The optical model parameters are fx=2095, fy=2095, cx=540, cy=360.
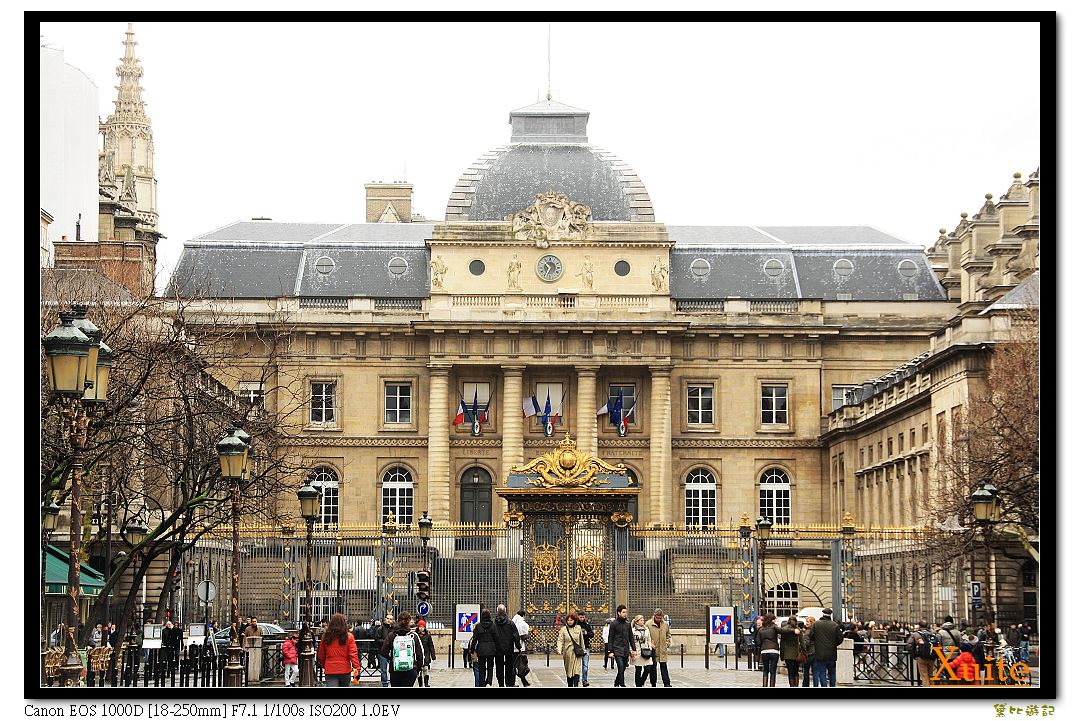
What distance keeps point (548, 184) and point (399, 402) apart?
10893mm

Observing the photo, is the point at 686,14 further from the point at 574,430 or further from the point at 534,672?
the point at 574,430

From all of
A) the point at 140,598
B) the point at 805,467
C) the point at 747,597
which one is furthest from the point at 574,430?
the point at 747,597

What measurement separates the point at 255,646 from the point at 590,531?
10666mm

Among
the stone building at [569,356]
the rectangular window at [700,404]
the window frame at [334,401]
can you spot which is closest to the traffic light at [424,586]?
the stone building at [569,356]

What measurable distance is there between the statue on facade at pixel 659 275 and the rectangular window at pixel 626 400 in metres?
4.24

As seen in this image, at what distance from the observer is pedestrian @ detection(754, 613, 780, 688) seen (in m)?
35.8

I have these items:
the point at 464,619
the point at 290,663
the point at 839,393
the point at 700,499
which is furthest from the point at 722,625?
the point at 839,393

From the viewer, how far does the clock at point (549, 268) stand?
85438 mm

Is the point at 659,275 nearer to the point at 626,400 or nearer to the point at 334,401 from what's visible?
the point at 626,400

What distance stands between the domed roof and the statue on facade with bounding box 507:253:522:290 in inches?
89.2

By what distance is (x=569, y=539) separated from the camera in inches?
1864

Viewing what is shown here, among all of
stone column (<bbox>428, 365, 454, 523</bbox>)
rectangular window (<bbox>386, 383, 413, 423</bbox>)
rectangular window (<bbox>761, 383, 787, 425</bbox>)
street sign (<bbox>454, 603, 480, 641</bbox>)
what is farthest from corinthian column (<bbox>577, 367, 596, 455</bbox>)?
street sign (<bbox>454, 603, 480, 641</bbox>)

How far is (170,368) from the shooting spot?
4703 centimetres

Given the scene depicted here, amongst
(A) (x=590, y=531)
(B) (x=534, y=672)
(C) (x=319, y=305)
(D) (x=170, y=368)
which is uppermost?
(C) (x=319, y=305)
